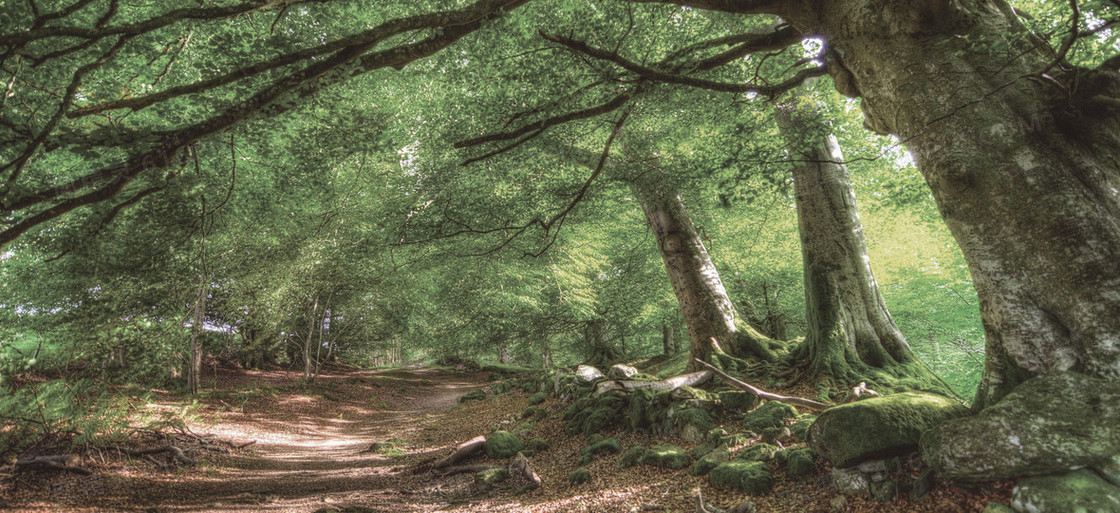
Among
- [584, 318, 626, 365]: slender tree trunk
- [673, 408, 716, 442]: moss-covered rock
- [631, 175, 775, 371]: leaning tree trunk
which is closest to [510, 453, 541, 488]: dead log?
[673, 408, 716, 442]: moss-covered rock

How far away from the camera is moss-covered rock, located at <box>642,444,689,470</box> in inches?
204

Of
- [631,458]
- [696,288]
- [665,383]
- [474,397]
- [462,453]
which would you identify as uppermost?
[696,288]

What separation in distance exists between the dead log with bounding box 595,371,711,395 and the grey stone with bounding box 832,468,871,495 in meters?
3.22

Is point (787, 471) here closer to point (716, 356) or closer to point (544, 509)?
point (544, 509)

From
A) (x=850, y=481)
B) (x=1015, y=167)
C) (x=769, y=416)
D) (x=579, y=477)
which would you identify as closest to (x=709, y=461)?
(x=769, y=416)

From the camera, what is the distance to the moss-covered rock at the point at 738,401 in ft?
19.6

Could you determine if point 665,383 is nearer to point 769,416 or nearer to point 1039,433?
point 769,416

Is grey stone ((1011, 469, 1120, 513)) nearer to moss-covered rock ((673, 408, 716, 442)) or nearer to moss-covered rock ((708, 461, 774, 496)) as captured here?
moss-covered rock ((708, 461, 774, 496))

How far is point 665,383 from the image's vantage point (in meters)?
7.43

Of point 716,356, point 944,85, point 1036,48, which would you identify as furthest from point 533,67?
point 716,356

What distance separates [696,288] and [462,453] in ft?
17.3

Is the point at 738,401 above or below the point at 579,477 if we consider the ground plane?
above

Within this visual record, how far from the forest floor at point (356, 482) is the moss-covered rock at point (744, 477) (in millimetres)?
98

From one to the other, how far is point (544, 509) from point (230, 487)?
4601 mm
